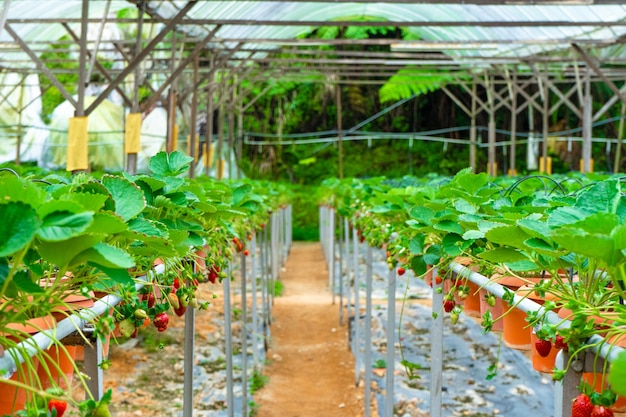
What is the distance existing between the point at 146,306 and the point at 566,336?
1022 mm

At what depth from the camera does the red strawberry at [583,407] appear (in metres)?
1.27

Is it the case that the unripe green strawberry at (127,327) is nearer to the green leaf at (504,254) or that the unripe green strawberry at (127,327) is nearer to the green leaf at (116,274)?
the green leaf at (116,274)

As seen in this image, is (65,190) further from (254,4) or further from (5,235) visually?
(254,4)

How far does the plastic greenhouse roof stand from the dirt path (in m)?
3.25

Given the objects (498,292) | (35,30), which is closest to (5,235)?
(498,292)

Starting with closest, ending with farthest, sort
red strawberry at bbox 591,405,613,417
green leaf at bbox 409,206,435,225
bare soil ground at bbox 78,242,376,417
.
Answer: red strawberry at bbox 591,405,613,417 → green leaf at bbox 409,206,435,225 → bare soil ground at bbox 78,242,376,417

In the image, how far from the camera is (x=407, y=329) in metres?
7.70

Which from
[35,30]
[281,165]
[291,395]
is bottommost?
[291,395]

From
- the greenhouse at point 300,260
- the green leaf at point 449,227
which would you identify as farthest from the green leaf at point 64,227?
the green leaf at point 449,227

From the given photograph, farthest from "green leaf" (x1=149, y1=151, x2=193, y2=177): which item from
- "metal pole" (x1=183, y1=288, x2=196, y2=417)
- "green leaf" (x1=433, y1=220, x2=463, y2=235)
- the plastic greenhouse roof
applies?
the plastic greenhouse roof

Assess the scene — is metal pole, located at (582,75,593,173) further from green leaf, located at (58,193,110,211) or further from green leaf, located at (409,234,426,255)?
green leaf, located at (58,193,110,211)

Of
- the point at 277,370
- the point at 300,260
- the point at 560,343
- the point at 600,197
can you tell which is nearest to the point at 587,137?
the point at 277,370

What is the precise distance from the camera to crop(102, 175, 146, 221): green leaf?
1.70 meters

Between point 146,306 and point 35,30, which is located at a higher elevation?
point 35,30
